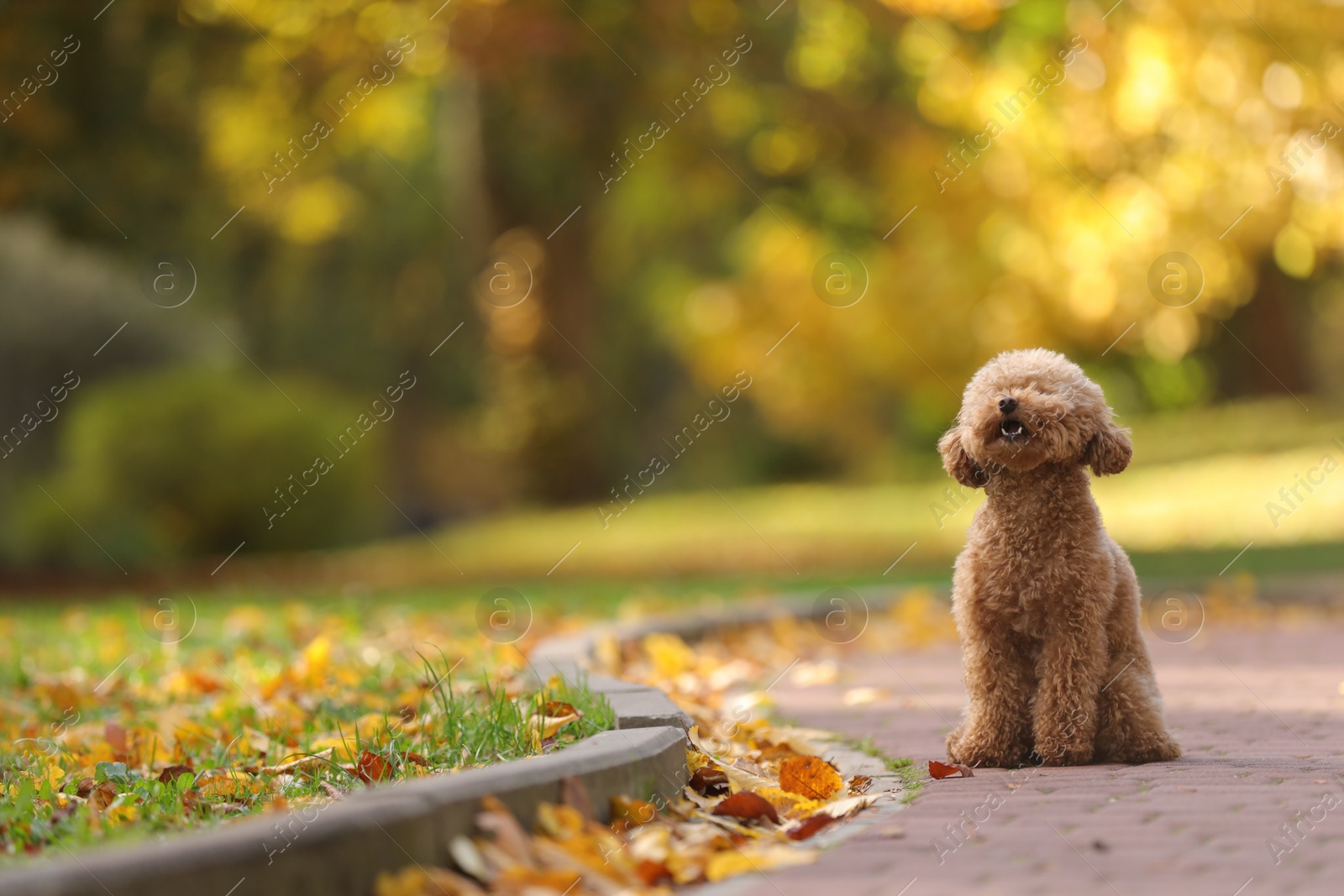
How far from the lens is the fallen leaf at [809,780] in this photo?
4.47 m

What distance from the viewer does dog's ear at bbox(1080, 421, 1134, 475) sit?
15.1 feet

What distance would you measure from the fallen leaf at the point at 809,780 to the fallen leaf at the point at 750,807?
0.31 meters

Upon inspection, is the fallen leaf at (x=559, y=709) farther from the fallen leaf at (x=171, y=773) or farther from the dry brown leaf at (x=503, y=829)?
the dry brown leaf at (x=503, y=829)

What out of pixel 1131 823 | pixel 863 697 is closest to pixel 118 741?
pixel 863 697

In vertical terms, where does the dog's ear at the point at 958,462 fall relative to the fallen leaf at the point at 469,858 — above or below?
above

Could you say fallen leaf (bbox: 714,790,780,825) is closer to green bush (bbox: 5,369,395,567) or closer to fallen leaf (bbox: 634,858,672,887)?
fallen leaf (bbox: 634,858,672,887)

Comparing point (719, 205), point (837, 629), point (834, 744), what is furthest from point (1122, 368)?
point (834, 744)

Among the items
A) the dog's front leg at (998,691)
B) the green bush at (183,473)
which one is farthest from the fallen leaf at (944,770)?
the green bush at (183,473)

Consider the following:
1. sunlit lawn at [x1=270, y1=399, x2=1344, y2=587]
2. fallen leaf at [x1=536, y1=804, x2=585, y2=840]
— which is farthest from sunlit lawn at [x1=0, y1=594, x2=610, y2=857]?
sunlit lawn at [x1=270, y1=399, x2=1344, y2=587]

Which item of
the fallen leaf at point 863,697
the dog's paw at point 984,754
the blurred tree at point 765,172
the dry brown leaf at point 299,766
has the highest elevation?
the blurred tree at point 765,172

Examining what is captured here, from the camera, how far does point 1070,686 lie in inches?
182

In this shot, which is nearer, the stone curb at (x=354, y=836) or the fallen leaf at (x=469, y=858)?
the stone curb at (x=354, y=836)

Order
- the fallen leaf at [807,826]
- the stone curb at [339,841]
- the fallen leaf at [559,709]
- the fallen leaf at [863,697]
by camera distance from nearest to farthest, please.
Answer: the stone curb at [339,841], the fallen leaf at [807,826], the fallen leaf at [559,709], the fallen leaf at [863,697]

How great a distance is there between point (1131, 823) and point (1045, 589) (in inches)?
37.1
